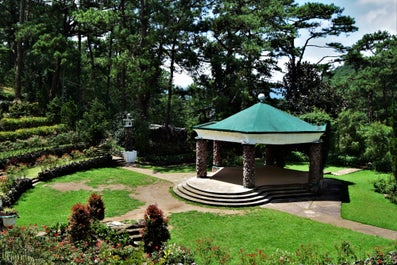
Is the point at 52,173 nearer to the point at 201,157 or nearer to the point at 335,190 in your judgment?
→ the point at 201,157

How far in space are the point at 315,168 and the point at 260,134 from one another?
363 cm

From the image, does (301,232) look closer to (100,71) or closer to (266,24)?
(266,24)

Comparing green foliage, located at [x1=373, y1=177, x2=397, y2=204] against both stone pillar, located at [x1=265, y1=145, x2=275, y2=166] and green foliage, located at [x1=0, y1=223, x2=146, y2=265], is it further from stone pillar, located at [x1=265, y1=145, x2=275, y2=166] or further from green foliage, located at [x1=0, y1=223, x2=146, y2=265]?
green foliage, located at [x1=0, y1=223, x2=146, y2=265]

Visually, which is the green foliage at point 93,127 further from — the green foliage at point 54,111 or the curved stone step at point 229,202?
the curved stone step at point 229,202

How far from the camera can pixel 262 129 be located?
17609 mm

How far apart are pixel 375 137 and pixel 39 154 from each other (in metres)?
24.3

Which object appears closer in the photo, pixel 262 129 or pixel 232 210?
pixel 232 210

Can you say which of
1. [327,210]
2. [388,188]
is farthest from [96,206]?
[388,188]

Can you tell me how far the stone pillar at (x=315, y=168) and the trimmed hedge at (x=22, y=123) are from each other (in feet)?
79.1

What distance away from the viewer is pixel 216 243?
1172cm

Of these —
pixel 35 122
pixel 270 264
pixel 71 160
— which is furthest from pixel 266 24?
pixel 270 264

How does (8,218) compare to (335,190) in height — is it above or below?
above

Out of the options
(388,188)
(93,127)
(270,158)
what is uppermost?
(93,127)

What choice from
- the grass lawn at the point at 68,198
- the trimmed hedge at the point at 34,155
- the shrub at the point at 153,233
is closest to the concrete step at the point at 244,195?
the grass lawn at the point at 68,198
